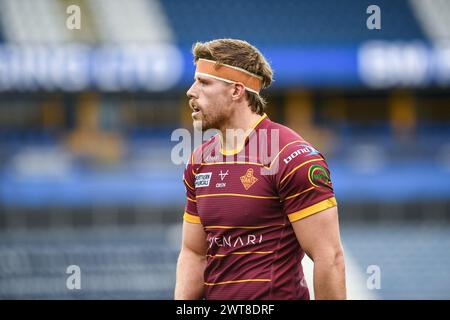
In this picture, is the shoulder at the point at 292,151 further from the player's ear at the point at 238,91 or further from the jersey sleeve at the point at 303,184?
the player's ear at the point at 238,91

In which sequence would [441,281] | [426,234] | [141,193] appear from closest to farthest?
[441,281] → [426,234] → [141,193]

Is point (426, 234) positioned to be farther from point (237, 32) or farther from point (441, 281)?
point (237, 32)

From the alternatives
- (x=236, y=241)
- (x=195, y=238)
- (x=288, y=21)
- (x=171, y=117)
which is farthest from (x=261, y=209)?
(x=288, y=21)

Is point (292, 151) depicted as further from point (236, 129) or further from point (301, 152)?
point (236, 129)

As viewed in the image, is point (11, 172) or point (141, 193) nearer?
point (141, 193)

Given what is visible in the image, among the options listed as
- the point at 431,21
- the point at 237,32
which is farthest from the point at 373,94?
the point at 237,32

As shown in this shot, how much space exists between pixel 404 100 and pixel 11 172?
782 cm

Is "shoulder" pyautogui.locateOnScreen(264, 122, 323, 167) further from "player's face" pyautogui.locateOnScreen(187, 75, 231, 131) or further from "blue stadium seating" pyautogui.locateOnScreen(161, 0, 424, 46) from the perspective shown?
"blue stadium seating" pyautogui.locateOnScreen(161, 0, 424, 46)

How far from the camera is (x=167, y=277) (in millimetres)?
9258

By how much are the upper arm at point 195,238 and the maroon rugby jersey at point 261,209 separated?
12cm

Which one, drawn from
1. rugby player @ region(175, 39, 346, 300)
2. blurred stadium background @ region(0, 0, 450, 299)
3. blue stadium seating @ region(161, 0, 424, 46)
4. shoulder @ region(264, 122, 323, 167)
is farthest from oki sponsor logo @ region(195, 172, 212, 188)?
blue stadium seating @ region(161, 0, 424, 46)

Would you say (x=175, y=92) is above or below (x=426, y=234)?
above

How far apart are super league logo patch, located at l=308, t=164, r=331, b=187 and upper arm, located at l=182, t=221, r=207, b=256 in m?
0.57

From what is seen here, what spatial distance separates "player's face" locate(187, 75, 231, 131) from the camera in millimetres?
3070
